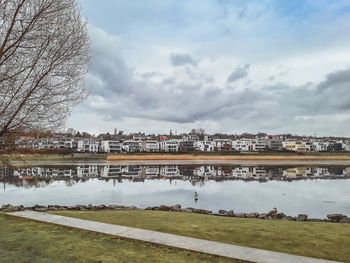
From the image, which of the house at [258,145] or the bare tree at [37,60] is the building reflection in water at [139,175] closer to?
the bare tree at [37,60]

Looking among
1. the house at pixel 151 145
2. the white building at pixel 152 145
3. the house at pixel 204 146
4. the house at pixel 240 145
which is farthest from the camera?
the house at pixel 240 145

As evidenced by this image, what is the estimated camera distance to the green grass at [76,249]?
19.9ft

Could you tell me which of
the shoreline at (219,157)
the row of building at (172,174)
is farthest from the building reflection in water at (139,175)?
the shoreline at (219,157)

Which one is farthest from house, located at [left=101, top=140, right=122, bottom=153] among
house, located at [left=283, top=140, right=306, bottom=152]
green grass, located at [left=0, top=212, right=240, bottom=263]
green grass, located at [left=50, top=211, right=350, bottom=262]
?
green grass, located at [left=0, top=212, right=240, bottom=263]

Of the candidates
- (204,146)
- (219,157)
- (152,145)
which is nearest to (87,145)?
(152,145)

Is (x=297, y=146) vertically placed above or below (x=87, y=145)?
above

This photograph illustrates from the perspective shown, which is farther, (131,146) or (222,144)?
(222,144)

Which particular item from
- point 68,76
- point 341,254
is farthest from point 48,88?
point 341,254

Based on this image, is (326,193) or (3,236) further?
(326,193)

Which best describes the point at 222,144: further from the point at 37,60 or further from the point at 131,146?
the point at 37,60

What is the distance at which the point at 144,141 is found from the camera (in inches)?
7308

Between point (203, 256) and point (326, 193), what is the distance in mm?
25395

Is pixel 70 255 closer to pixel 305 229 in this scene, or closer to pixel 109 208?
pixel 305 229

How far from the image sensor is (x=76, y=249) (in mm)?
6688
